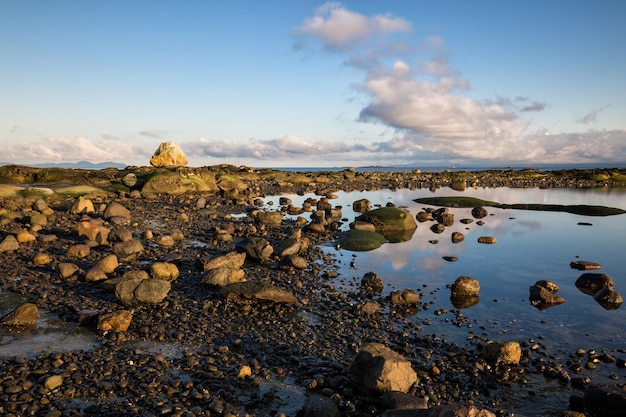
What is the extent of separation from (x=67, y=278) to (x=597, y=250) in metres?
25.7

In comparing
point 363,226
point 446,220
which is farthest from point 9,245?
point 446,220

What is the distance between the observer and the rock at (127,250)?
55.3 feet

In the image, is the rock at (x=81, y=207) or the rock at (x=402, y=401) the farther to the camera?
the rock at (x=81, y=207)

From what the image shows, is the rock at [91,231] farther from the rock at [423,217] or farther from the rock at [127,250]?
the rock at [423,217]

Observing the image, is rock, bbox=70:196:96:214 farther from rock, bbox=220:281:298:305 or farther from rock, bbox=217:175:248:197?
rock, bbox=220:281:298:305

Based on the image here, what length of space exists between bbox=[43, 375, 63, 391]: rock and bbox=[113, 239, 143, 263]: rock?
9249 millimetres

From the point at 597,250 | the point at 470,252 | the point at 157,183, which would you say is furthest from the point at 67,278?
the point at 157,183

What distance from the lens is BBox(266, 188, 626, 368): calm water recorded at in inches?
449

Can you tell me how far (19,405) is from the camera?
728 centimetres

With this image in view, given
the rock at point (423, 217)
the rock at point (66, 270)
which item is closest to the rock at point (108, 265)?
the rock at point (66, 270)

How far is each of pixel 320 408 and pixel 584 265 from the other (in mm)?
16731

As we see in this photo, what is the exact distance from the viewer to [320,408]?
23.5ft

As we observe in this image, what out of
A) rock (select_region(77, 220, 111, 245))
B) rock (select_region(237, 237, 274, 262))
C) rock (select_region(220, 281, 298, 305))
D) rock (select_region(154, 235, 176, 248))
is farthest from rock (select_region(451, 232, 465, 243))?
rock (select_region(77, 220, 111, 245))

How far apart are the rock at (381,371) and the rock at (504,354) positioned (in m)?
2.35
